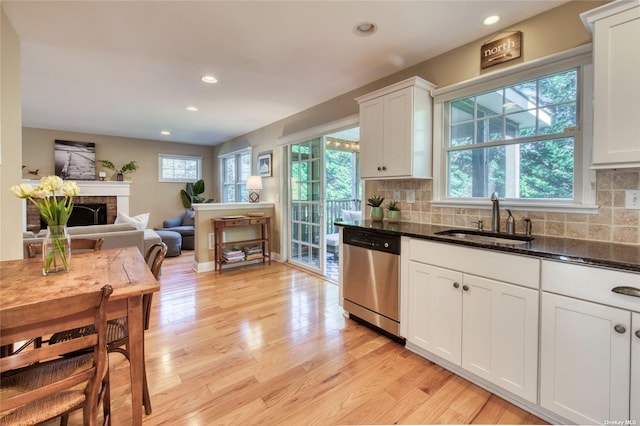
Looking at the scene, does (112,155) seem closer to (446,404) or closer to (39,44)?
(39,44)

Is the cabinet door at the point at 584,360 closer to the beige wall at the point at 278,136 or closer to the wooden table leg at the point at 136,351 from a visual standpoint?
the beige wall at the point at 278,136

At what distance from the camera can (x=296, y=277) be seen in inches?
159

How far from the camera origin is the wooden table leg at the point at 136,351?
1263 mm

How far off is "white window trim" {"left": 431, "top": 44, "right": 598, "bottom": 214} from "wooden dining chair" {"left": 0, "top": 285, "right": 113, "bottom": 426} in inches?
97.7

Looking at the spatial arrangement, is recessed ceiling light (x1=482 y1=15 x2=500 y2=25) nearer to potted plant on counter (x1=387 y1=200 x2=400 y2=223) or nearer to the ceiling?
the ceiling

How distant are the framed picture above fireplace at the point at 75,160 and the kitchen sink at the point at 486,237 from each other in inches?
269

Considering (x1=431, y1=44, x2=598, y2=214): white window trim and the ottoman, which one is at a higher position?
(x1=431, y1=44, x2=598, y2=214): white window trim

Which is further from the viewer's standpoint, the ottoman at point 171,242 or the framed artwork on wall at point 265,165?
the ottoman at point 171,242

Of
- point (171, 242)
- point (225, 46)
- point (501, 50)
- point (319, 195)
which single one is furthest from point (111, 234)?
point (501, 50)

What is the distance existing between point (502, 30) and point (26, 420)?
3394 millimetres

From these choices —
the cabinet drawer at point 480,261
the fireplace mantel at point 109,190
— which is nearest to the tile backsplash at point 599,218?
the cabinet drawer at point 480,261

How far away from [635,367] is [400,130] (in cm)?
200

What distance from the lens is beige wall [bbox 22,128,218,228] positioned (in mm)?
5492

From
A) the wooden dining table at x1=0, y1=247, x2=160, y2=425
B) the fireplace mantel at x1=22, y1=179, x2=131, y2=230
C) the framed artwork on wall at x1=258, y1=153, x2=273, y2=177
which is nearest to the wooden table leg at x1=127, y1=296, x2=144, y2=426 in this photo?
the wooden dining table at x1=0, y1=247, x2=160, y2=425
